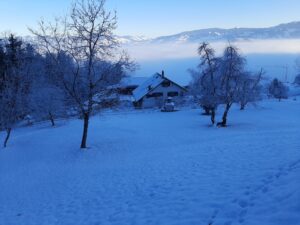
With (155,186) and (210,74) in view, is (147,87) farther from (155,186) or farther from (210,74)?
(155,186)

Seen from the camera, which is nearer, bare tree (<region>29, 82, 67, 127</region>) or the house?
bare tree (<region>29, 82, 67, 127</region>)

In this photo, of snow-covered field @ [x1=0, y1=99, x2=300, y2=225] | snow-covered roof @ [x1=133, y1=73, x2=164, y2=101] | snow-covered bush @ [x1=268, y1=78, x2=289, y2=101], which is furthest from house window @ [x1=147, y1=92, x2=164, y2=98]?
snow-covered field @ [x1=0, y1=99, x2=300, y2=225]

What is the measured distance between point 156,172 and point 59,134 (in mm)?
17828

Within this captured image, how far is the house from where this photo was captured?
6281 cm

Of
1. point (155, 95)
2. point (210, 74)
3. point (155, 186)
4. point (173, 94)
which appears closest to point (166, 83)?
point (173, 94)

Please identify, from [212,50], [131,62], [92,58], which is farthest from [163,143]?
[212,50]

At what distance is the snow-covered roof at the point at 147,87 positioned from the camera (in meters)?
63.1

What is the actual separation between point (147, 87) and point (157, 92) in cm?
250

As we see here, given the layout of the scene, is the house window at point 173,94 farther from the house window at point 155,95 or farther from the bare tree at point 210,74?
the bare tree at point 210,74

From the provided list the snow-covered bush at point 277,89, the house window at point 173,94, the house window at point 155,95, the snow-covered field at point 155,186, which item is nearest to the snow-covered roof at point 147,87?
the house window at point 155,95

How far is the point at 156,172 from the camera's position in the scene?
13000 millimetres

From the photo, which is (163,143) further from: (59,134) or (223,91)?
(223,91)

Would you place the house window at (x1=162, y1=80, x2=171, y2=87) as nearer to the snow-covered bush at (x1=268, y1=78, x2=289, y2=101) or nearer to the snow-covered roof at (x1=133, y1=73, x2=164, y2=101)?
the snow-covered roof at (x1=133, y1=73, x2=164, y2=101)

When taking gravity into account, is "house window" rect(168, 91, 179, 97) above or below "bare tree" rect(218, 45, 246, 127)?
below
